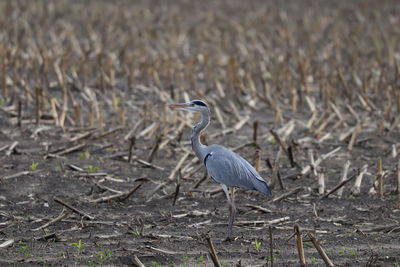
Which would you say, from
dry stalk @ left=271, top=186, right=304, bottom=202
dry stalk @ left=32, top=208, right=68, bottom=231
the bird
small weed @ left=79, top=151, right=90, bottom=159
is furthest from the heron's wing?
small weed @ left=79, top=151, right=90, bottom=159

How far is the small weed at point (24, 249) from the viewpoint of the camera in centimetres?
686

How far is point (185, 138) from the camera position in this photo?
11.4 m

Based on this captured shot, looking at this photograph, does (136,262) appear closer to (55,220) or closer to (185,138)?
(55,220)

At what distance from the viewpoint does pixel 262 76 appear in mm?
14844

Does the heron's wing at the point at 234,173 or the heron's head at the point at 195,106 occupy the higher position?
the heron's head at the point at 195,106

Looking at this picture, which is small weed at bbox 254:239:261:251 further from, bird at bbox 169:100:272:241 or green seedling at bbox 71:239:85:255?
green seedling at bbox 71:239:85:255

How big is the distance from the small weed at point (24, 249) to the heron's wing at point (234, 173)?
6.22 feet

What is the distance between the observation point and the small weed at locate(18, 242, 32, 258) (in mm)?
6855

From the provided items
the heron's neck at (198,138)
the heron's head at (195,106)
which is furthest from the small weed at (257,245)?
the heron's head at (195,106)

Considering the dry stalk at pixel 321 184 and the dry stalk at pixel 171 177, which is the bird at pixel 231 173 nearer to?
the dry stalk at pixel 171 177

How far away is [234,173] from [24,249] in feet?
6.76

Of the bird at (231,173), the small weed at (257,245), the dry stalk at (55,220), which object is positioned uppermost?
the bird at (231,173)

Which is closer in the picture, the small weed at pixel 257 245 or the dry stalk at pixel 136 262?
the dry stalk at pixel 136 262

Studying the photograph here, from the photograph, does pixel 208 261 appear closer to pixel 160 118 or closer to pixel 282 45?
pixel 160 118
